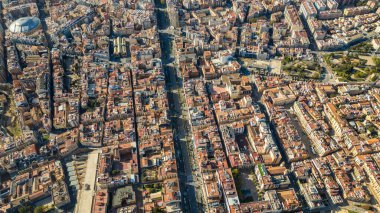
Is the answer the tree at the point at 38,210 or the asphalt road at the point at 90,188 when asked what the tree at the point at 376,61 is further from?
the tree at the point at 38,210

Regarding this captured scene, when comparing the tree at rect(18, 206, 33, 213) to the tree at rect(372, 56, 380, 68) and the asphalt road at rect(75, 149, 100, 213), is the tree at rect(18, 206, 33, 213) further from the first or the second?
the tree at rect(372, 56, 380, 68)

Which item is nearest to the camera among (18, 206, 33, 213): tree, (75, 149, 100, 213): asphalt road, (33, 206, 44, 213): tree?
(18, 206, 33, 213): tree

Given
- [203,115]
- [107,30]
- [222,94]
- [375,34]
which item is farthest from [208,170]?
[375,34]

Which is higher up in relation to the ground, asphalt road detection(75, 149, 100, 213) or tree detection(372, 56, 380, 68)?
tree detection(372, 56, 380, 68)

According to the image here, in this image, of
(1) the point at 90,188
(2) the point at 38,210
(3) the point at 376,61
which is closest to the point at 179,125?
(1) the point at 90,188

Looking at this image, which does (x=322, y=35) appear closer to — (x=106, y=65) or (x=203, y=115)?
(x=203, y=115)

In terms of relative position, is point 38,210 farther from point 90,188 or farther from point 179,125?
point 179,125

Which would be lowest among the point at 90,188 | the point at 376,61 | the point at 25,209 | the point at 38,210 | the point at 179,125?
the point at 38,210

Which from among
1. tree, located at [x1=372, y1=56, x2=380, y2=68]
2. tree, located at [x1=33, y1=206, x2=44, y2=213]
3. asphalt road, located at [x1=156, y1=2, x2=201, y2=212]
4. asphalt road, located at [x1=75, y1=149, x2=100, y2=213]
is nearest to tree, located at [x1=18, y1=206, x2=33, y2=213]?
tree, located at [x1=33, y1=206, x2=44, y2=213]

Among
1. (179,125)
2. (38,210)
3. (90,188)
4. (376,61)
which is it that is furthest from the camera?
(376,61)

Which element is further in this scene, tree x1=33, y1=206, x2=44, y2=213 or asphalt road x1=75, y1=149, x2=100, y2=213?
asphalt road x1=75, y1=149, x2=100, y2=213

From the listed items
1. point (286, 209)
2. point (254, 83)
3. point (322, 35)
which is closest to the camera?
point (286, 209)
